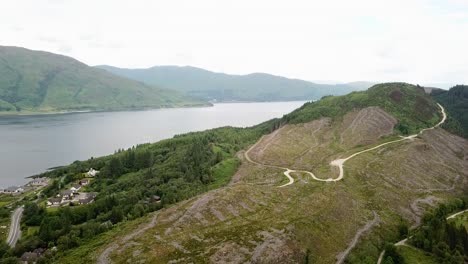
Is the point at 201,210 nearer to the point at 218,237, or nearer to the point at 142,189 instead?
the point at 218,237

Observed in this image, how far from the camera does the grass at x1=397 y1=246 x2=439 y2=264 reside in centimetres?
7981

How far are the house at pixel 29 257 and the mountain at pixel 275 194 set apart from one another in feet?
12.2

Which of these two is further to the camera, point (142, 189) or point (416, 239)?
point (142, 189)

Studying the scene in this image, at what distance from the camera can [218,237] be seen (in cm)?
7938

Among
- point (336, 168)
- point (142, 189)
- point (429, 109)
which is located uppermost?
point (429, 109)

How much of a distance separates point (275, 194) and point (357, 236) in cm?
2506

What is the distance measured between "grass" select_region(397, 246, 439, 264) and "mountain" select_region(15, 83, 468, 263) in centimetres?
472

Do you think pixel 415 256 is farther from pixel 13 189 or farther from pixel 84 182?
pixel 13 189

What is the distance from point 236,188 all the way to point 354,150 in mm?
66576

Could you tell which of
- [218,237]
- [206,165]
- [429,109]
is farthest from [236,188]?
[429,109]

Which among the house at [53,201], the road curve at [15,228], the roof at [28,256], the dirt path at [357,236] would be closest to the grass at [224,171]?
the dirt path at [357,236]

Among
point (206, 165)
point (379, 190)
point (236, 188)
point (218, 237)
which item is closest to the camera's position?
point (218, 237)

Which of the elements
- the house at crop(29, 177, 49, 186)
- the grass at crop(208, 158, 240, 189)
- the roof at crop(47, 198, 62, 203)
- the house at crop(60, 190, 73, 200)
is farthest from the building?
the grass at crop(208, 158, 240, 189)

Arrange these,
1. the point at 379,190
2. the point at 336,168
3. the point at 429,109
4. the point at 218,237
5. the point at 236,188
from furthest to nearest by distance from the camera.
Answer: the point at 429,109, the point at 336,168, the point at 379,190, the point at 236,188, the point at 218,237
